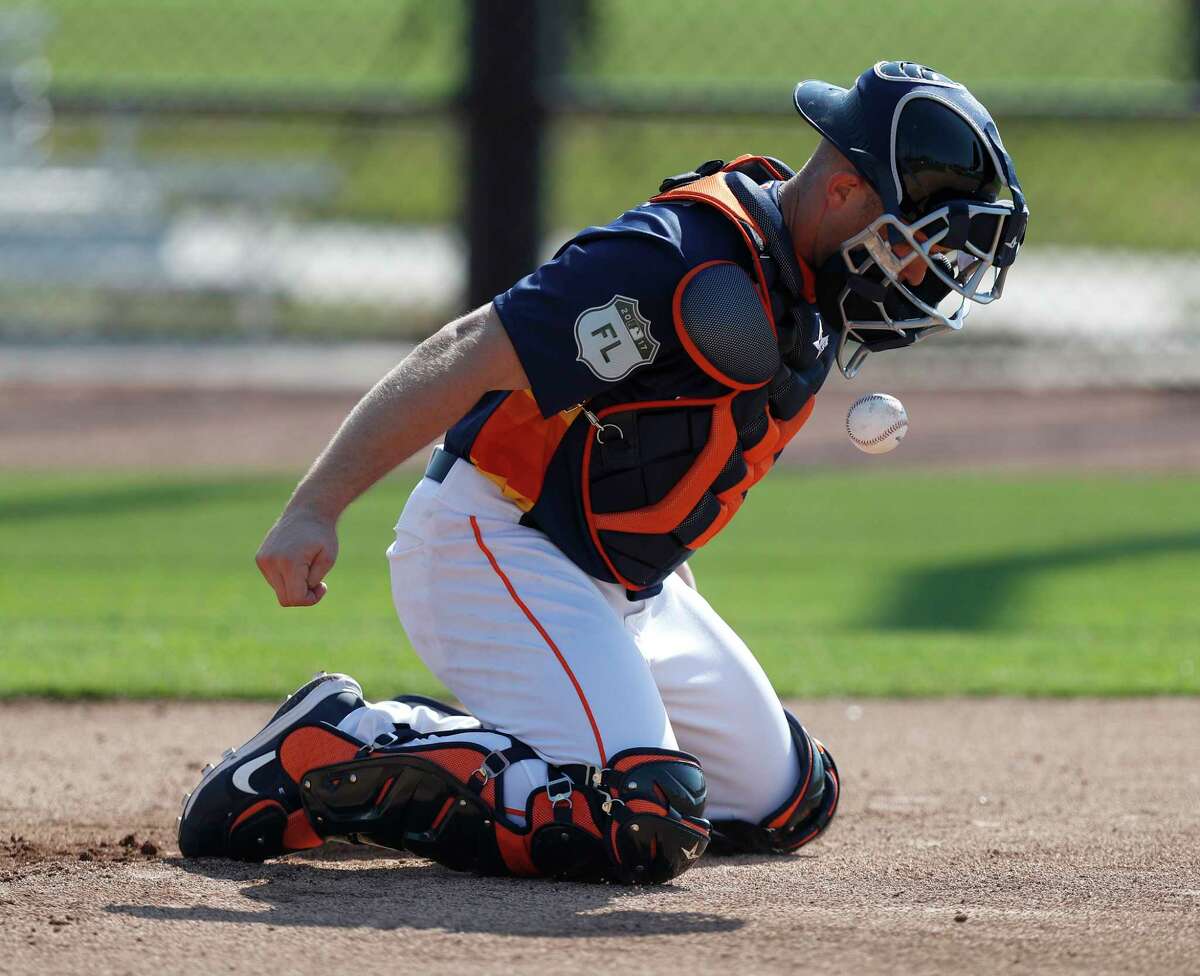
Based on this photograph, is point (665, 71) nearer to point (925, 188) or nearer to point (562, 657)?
point (925, 188)

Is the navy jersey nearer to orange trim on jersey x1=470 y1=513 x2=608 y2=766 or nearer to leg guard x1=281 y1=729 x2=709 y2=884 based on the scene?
orange trim on jersey x1=470 y1=513 x2=608 y2=766

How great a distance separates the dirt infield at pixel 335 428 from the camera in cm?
897

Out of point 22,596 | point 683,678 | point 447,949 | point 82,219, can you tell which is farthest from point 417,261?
point 447,949

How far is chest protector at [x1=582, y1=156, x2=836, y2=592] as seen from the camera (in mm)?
3014

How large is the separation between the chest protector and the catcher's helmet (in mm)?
154

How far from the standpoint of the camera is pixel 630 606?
3.48 m

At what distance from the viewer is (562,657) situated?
10.5 ft

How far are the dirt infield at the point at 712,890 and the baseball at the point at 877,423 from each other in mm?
813

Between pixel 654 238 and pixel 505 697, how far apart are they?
90 centimetres

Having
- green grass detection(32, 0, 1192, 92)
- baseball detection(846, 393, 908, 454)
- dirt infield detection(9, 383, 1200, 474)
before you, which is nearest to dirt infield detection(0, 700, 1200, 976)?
baseball detection(846, 393, 908, 454)

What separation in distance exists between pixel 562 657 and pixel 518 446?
415mm

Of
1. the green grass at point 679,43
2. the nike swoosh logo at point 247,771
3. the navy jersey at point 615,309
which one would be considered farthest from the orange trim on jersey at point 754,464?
the green grass at point 679,43

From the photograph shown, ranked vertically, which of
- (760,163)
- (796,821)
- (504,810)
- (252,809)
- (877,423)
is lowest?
(796,821)

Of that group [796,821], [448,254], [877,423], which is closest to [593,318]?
[877,423]
